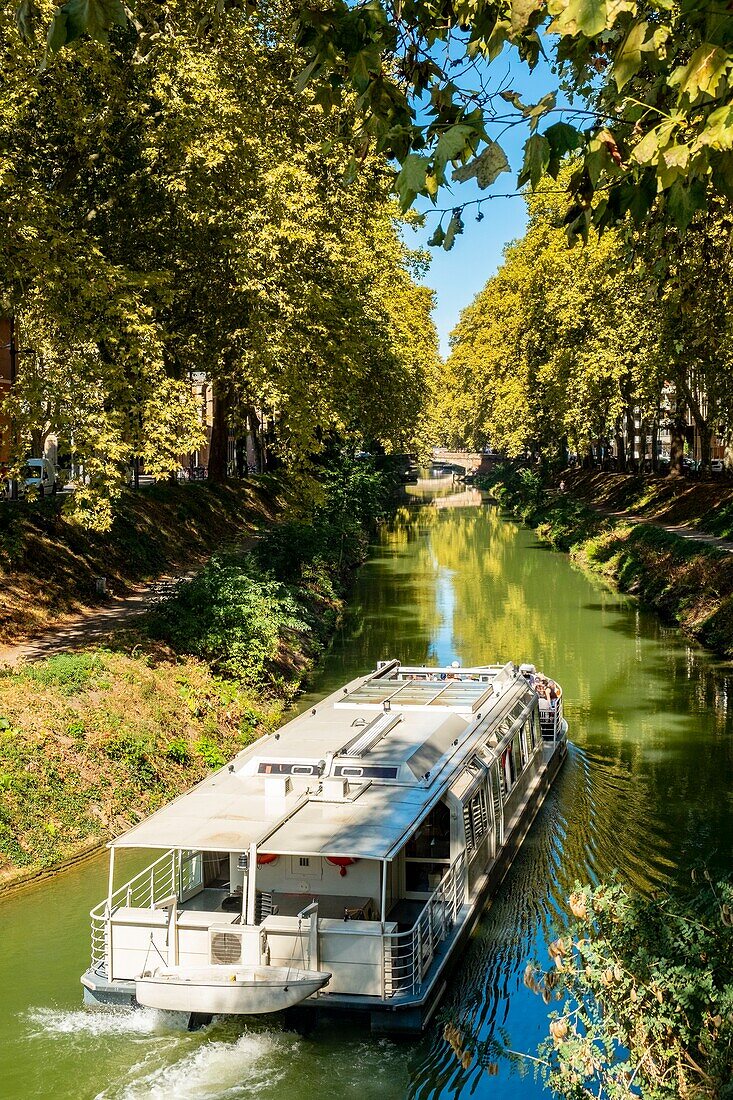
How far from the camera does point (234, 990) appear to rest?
36.9ft

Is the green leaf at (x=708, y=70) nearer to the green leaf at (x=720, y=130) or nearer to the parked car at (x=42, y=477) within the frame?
the green leaf at (x=720, y=130)

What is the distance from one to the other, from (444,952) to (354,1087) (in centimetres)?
191

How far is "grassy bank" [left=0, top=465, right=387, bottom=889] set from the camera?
56.2ft

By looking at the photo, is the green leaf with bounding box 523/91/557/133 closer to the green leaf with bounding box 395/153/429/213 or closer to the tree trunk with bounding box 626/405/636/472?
the green leaf with bounding box 395/153/429/213

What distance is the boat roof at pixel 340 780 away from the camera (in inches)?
490

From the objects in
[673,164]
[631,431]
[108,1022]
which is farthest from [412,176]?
[631,431]

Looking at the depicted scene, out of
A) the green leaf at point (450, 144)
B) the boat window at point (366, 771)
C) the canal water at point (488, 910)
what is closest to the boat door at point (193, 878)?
the canal water at point (488, 910)

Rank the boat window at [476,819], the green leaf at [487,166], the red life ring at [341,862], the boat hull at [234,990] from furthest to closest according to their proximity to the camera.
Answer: the boat window at [476,819]
the red life ring at [341,862]
the boat hull at [234,990]
the green leaf at [487,166]

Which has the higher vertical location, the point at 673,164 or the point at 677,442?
the point at 677,442

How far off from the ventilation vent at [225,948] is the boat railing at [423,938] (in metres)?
1.56

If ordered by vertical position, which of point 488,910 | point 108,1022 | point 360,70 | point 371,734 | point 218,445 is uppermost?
point 218,445

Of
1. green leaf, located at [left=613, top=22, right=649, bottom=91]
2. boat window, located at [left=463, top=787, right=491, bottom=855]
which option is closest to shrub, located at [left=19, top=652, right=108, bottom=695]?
boat window, located at [left=463, top=787, right=491, bottom=855]

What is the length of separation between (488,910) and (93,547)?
1956cm

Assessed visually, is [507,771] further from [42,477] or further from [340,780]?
[42,477]
